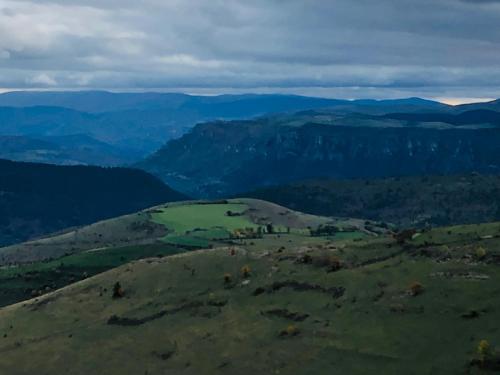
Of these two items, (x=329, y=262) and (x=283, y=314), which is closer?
(x=283, y=314)

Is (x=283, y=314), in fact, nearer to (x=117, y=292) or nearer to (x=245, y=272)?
(x=245, y=272)

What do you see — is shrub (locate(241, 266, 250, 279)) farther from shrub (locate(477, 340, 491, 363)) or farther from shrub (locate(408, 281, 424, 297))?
shrub (locate(477, 340, 491, 363))

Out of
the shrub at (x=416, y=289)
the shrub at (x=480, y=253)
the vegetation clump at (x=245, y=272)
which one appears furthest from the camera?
the vegetation clump at (x=245, y=272)

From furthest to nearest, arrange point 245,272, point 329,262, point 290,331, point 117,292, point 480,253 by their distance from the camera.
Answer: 1. point 117,292
2. point 245,272
3. point 329,262
4. point 480,253
5. point 290,331

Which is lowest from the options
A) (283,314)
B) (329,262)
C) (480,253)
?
(283,314)

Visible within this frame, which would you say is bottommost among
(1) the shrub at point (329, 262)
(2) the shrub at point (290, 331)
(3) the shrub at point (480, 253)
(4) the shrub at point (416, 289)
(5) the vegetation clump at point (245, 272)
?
(5) the vegetation clump at point (245, 272)

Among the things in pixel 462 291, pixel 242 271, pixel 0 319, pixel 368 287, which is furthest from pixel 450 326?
pixel 0 319

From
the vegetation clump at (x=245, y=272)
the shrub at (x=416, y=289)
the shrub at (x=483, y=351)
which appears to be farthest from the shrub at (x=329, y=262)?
the shrub at (x=483, y=351)

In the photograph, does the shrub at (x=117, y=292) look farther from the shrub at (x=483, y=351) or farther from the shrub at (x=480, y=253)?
the shrub at (x=483, y=351)

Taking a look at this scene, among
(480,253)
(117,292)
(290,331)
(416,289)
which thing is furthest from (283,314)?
(117,292)

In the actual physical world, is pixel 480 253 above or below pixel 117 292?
above
